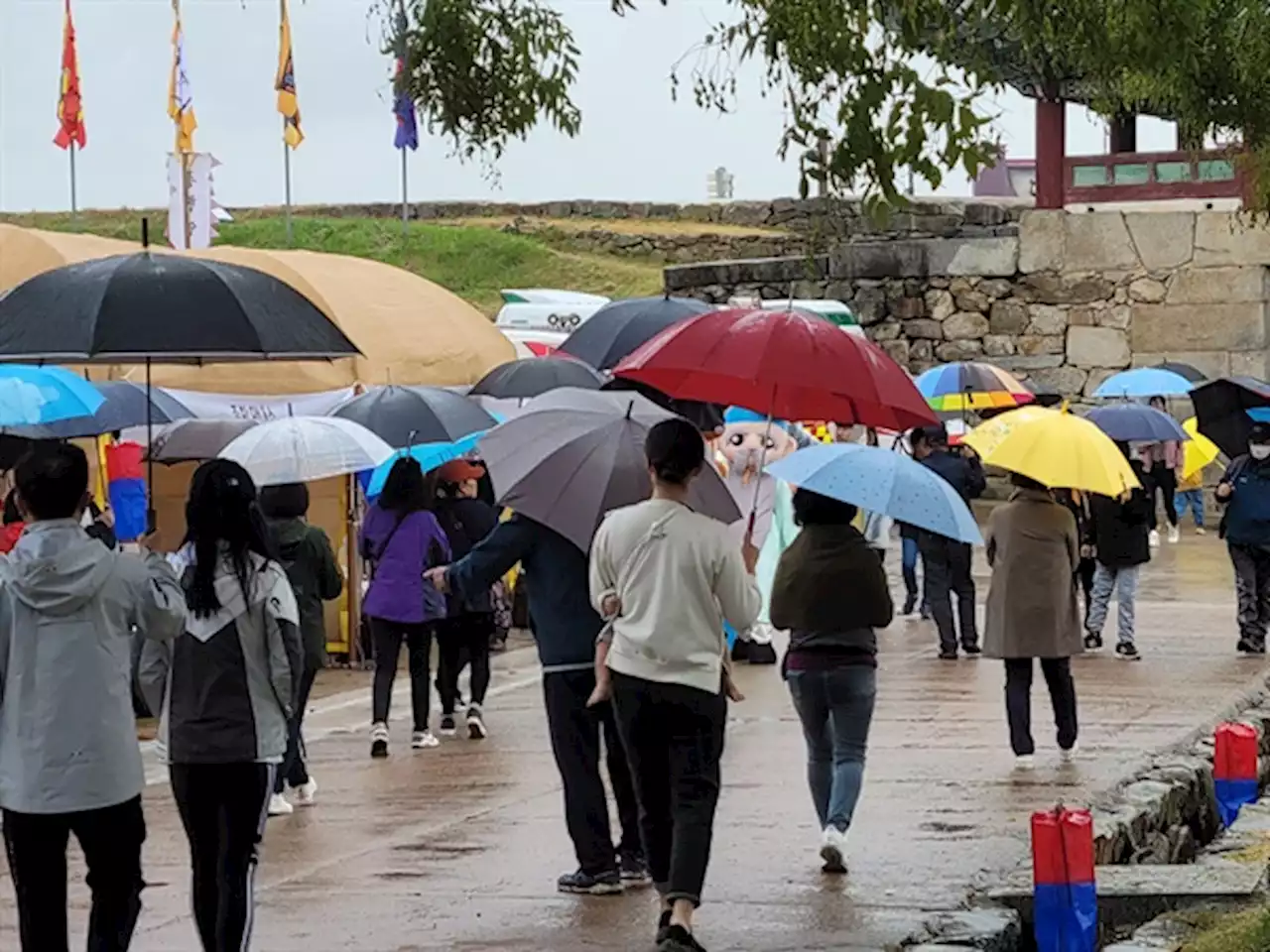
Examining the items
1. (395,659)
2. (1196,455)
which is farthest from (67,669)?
(1196,455)

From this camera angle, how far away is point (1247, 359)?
90.1ft

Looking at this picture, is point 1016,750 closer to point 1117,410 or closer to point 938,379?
point 1117,410

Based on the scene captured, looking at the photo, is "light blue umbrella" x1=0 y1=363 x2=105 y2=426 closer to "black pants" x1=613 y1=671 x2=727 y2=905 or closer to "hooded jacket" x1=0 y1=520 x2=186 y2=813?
"black pants" x1=613 y1=671 x2=727 y2=905

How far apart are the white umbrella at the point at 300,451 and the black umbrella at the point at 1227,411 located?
708 cm

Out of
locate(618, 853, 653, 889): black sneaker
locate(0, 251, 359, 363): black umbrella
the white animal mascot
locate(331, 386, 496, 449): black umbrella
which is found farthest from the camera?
the white animal mascot

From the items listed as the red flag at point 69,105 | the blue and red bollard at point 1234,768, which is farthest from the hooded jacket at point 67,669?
the red flag at point 69,105

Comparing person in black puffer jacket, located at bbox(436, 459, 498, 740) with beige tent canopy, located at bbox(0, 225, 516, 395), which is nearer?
person in black puffer jacket, located at bbox(436, 459, 498, 740)

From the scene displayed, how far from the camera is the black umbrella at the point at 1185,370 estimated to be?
84.8ft

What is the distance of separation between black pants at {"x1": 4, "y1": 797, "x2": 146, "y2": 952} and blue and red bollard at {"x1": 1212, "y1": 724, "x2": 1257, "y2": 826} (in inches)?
225

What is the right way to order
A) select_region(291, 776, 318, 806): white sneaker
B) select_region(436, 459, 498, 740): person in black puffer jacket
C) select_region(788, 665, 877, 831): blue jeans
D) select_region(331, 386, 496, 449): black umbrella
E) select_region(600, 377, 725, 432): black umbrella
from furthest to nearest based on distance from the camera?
1. select_region(331, 386, 496, 449): black umbrella
2. select_region(436, 459, 498, 740): person in black puffer jacket
3. select_region(600, 377, 725, 432): black umbrella
4. select_region(291, 776, 318, 806): white sneaker
5. select_region(788, 665, 877, 831): blue jeans

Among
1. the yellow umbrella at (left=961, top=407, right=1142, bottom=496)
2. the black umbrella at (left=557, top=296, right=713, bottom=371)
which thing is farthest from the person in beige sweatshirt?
the black umbrella at (left=557, top=296, right=713, bottom=371)

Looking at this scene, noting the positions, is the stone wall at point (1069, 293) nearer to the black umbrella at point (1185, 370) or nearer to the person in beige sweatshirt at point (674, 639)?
the black umbrella at point (1185, 370)

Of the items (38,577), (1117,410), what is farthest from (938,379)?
(38,577)

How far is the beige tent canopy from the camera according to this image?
1631 cm
